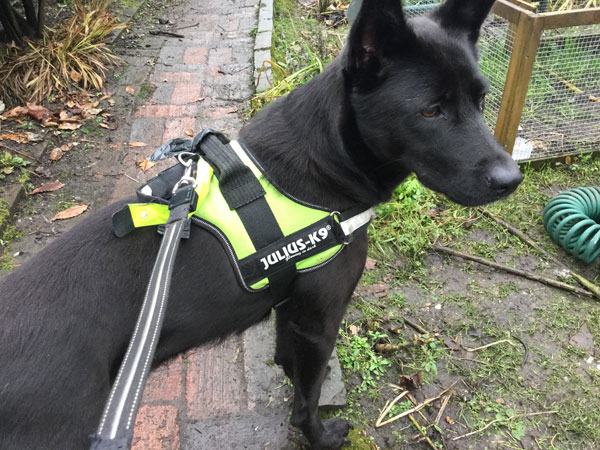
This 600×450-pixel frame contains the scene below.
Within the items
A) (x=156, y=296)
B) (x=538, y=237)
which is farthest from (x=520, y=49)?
(x=156, y=296)

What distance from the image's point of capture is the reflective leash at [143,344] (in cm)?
89

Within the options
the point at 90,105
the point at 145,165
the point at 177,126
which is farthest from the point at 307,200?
the point at 90,105

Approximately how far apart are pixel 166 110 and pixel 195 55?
137 centimetres

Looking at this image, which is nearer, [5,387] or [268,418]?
[5,387]

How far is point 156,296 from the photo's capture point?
1191mm

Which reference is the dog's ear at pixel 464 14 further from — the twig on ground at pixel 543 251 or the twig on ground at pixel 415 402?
the twig on ground at pixel 543 251

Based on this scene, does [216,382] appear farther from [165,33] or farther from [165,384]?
[165,33]

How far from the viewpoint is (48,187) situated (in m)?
3.77

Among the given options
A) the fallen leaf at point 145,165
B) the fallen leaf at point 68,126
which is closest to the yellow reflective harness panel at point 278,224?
the fallen leaf at point 145,165

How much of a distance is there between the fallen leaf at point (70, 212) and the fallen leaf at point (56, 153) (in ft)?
2.52

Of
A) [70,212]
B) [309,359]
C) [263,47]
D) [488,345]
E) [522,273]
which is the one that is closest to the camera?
[309,359]

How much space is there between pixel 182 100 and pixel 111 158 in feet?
3.59

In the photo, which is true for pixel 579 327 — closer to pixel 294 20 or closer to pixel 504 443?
pixel 504 443

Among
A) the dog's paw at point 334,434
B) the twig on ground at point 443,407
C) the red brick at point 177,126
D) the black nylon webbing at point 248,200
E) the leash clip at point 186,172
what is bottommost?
the twig on ground at point 443,407
